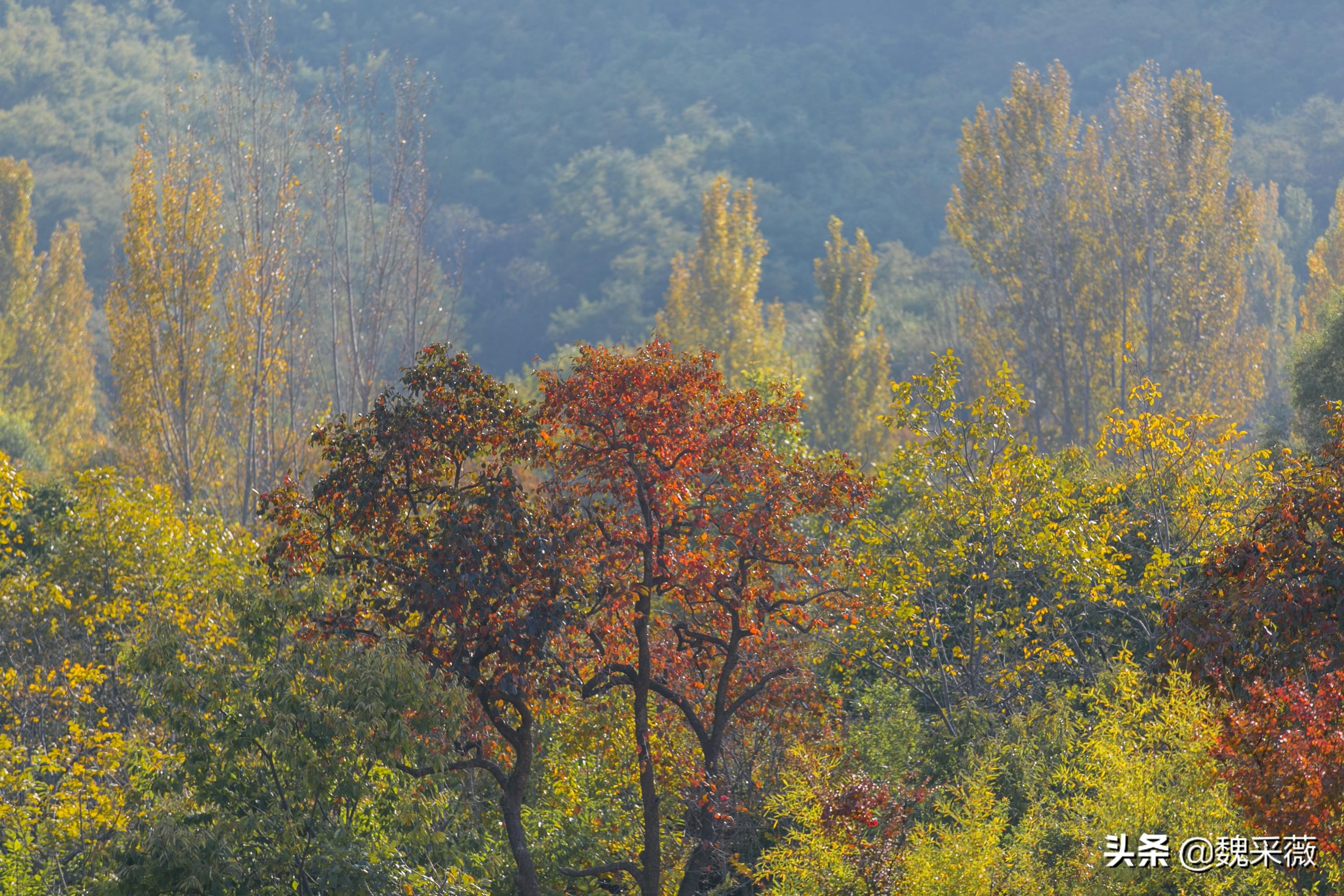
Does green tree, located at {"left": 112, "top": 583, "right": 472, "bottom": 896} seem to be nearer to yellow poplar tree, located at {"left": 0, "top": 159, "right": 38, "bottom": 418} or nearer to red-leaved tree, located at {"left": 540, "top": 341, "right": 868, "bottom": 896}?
red-leaved tree, located at {"left": 540, "top": 341, "right": 868, "bottom": 896}

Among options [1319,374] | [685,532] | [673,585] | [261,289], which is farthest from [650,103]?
[673,585]

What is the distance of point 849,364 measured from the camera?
38.2 meters

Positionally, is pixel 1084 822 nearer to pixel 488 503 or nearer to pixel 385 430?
pixel 488 503

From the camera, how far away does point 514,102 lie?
245 ft

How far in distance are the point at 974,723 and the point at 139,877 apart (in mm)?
7543

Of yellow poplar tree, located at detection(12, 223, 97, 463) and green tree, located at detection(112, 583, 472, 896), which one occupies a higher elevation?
yellow poplar tree, located at detection(12, 223, 97, 463)

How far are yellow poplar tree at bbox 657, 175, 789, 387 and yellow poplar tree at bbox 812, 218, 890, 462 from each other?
63.8 inches

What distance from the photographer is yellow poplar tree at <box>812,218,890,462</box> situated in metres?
37.7

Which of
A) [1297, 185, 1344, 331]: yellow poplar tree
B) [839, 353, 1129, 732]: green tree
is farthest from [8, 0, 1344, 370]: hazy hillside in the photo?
[839, 353, 1129, 732]: green tree

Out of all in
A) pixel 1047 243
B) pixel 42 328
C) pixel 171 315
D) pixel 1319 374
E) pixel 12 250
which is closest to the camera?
pixel 1319 374

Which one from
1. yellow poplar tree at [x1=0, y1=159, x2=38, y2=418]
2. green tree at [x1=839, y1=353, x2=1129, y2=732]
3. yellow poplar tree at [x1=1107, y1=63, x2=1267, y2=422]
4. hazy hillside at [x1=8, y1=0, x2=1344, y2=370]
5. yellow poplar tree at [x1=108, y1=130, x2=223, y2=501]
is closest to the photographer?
green tree at [x1=839, y1=353, x2=1129, y2=732]

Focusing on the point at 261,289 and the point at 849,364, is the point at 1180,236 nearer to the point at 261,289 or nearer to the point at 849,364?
the point at 849,364

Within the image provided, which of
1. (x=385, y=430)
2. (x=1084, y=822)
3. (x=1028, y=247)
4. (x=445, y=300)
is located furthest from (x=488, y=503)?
(x=445, y=300)

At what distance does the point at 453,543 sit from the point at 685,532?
2.22m
